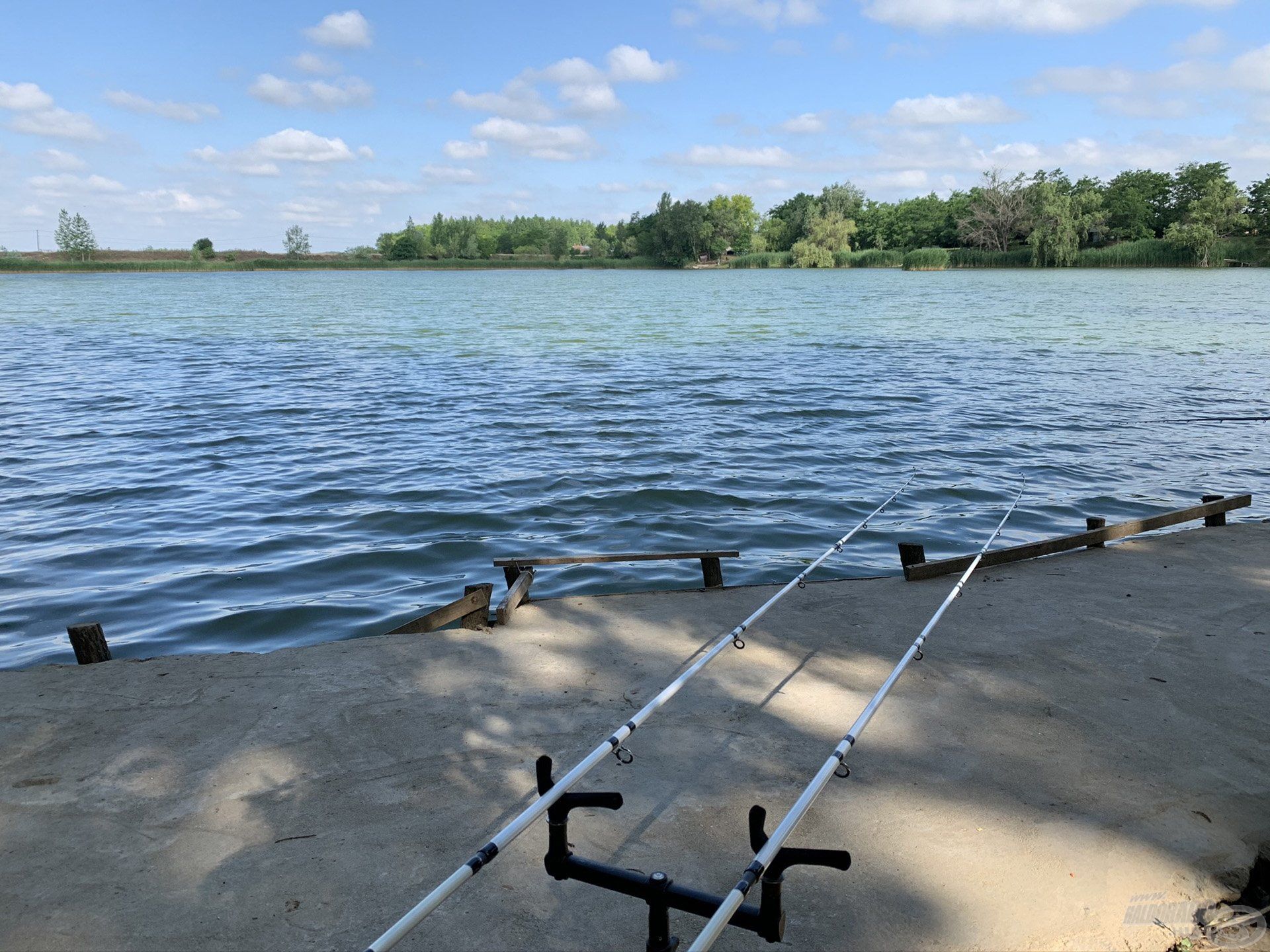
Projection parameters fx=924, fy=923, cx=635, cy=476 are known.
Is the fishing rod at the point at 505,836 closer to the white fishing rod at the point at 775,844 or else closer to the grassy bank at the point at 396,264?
the white fishing rod at the point at 775,844

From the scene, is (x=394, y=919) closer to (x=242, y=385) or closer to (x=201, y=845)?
(x=201, y=845)

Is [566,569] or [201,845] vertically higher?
[201,845]

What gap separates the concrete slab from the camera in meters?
3.12

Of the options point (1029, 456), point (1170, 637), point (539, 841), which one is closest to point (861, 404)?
point (1029, 456)

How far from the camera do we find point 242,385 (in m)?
21.5

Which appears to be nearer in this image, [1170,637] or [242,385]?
[1170,637]

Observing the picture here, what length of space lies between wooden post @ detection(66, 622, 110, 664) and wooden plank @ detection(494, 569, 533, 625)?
2.30 meters

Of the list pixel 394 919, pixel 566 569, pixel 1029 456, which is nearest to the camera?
pixel 394 919

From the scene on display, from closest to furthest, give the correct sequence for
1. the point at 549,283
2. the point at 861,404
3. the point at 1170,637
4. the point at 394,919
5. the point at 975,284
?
1. the point at 394,919
2. the point at 1170,637
3. the point at 861,404
4. the point at 975,284
5. the point at 549,283

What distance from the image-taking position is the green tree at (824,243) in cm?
11831

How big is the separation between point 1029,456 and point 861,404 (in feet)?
16.2

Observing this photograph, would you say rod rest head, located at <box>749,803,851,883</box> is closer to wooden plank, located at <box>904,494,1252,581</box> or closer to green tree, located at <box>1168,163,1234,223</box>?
wooden plank, located at <box>904,494,1252,581</box>

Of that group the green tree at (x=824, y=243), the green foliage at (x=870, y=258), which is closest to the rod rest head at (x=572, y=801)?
the green foliage at (x=870, y=258)

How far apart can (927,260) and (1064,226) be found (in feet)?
57.3
